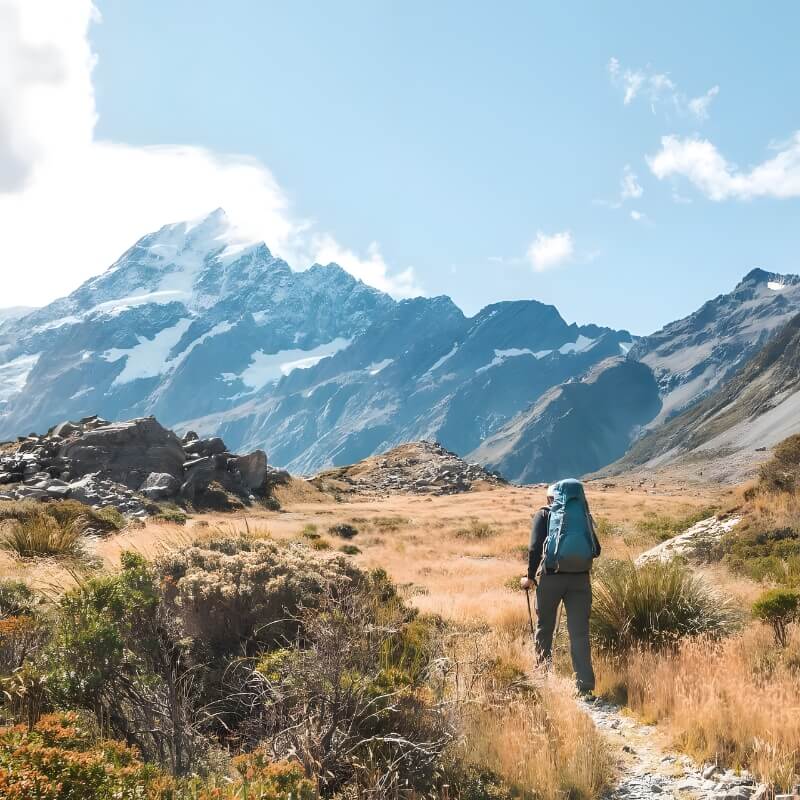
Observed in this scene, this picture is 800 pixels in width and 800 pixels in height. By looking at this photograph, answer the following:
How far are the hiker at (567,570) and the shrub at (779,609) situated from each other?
2111 mm

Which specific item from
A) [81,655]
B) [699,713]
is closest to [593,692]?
[699,713]

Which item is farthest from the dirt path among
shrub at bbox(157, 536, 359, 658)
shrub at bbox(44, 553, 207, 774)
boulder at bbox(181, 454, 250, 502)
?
boulder at bbox(181, 454, 250, 502)

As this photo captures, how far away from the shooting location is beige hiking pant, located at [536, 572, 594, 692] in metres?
6.93

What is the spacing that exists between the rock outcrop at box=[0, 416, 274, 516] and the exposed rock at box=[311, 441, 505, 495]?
1324 centimetres

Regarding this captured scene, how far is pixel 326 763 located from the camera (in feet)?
14.0

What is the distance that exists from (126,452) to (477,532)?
62.3ft

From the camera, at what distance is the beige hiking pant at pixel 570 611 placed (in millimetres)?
6926

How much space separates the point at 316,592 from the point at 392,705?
2358mm

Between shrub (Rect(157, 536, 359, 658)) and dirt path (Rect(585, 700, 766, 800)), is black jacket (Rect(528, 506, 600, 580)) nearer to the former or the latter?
dirt path (Rect(585, 700, 766, 800))

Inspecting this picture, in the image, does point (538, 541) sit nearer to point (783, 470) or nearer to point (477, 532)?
point (783, 470)

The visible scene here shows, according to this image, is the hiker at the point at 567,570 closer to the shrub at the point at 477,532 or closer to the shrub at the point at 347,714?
the shrub at the point at 347,714

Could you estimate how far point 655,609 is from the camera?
7.69 meters

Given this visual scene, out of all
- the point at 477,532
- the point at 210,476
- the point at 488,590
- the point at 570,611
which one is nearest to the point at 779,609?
the point at 570,611

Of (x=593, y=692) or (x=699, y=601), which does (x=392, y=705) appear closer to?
(x=593, y=692)
